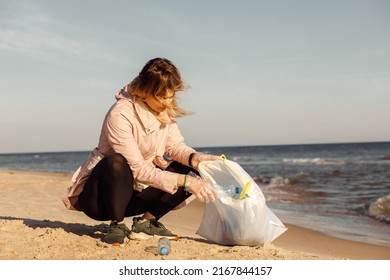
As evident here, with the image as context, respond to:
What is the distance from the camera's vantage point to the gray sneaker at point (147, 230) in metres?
3.47

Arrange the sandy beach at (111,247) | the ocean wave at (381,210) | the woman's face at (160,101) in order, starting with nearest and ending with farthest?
the sandy beach at (111,247), the woman's face at (160,101), the ocean wave at (381,210)

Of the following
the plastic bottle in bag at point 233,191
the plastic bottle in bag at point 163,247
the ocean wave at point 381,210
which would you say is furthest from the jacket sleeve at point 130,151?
the ocean wave at point 381,210

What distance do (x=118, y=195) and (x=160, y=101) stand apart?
70cm

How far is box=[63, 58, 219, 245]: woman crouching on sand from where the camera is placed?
3127 millimetres

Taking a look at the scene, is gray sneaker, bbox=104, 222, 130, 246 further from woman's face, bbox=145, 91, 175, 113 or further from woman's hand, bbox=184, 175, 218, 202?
woman's face, bbox=145, 91, 175, 113

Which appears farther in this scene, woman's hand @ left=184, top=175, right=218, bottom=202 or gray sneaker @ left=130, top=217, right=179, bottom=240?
gray sneaker @ left=130, top=217, right=179, bottom=240

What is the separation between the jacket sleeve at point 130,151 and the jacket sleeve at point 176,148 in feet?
1.28

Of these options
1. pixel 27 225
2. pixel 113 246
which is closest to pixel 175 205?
pixel 113 246

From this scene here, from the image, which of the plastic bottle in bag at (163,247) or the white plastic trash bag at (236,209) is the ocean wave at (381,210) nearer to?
the white plastic trash bag at (236,209)

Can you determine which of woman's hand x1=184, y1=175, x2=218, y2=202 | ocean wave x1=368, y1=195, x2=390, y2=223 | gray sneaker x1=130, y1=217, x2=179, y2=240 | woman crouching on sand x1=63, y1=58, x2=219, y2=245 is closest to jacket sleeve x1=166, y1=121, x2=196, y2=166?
woman crouching on sand x1=63, y1=58, x2=219, y2=245

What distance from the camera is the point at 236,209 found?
3.34m

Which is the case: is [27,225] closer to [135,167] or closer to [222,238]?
[135,167]

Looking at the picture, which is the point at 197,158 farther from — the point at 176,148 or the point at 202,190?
the point at 202,190

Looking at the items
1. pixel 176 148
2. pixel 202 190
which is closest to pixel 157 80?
pixel 176 148
